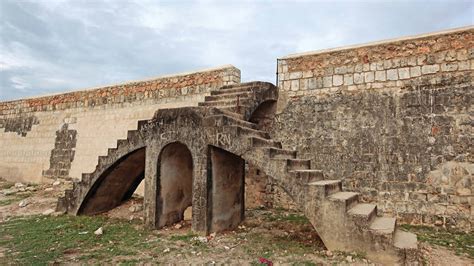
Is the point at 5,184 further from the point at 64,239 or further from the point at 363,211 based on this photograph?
the point at 363,211

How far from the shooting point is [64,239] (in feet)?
17.6

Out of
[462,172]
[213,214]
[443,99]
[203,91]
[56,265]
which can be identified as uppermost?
[203,91]

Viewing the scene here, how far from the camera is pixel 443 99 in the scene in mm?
6262

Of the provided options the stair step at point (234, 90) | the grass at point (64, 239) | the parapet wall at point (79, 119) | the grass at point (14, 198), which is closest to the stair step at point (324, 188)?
the grass at point (64, 239)

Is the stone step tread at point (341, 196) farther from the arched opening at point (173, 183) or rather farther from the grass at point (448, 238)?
the arched opening at point (173, 183)

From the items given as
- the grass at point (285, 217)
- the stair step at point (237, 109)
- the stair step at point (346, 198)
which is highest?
the stair step at point (237, 109)

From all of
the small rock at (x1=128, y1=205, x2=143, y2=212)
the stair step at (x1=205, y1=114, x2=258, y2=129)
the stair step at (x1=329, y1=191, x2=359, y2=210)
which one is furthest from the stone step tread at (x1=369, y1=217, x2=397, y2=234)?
the small rock at (x1=128, y1=205, x2=143, y2=212)

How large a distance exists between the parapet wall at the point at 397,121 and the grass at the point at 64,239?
4299 mm

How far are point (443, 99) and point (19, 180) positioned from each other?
15196 millimetres

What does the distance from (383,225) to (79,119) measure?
11.0 m

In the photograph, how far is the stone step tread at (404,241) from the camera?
3.98 m

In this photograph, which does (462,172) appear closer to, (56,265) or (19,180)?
(56,265)

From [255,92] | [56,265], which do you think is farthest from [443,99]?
[56,265]

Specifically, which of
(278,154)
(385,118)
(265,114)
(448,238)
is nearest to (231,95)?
(265,114)
